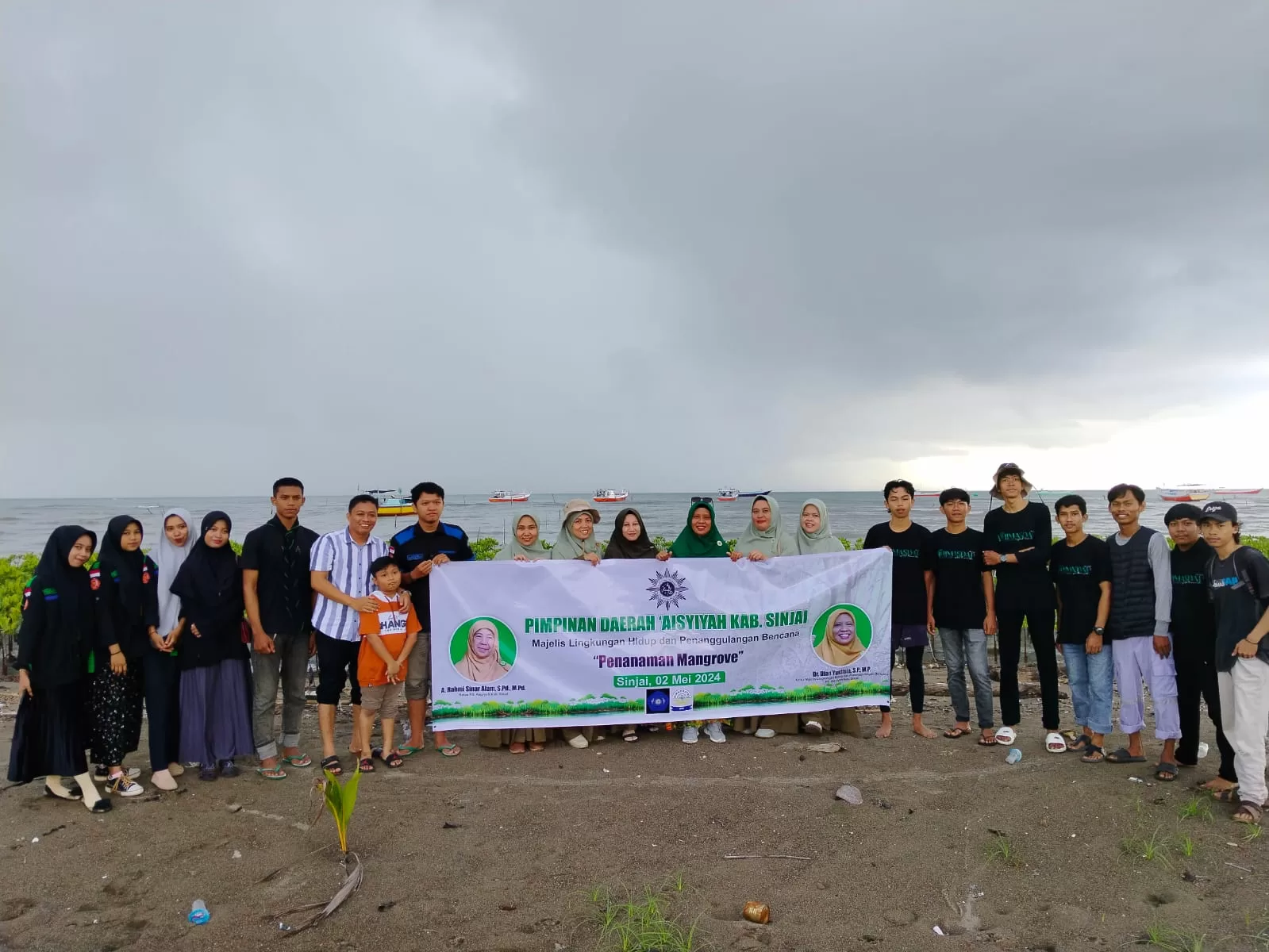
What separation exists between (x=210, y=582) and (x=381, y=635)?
1.09 metres

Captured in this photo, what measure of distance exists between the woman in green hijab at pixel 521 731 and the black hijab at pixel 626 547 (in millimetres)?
507

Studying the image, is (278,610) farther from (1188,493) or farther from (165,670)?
(1188,493)

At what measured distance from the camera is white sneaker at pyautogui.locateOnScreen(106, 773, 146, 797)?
419cm

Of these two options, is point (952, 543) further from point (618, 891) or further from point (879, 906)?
point (618, 891)

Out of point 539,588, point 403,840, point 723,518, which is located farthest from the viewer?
point 723,518

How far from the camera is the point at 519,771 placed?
4.67 metres

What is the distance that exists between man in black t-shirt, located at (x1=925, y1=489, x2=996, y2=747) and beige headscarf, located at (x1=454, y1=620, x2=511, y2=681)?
3218 mm

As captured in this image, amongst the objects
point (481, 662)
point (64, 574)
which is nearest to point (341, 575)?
point (481, 662)

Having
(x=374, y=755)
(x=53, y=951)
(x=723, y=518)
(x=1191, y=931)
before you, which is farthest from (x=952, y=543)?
(x=723, y=518)

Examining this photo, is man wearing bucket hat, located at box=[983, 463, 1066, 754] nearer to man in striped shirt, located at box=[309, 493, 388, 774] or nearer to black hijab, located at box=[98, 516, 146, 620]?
man in striped shirt, located at box=[309, 493, 388, 774]

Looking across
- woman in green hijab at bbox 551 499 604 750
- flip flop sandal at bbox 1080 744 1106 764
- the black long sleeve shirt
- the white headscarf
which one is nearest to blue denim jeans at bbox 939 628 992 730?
the black long sleeve shirt

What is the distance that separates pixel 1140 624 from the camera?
442 centimetres

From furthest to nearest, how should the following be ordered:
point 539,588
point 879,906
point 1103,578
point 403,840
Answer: point 539,588 → point 1103,578 → point 403,840 → point 879,906

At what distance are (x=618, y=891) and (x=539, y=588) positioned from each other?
7.42ft
